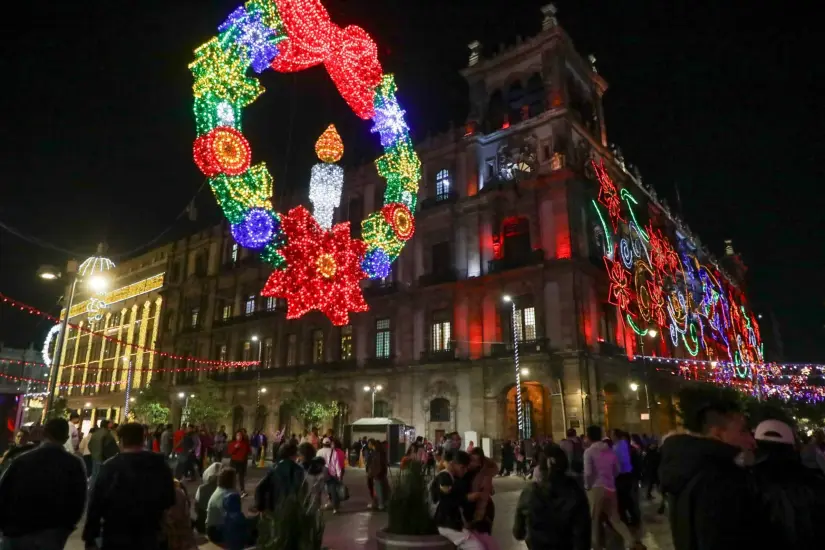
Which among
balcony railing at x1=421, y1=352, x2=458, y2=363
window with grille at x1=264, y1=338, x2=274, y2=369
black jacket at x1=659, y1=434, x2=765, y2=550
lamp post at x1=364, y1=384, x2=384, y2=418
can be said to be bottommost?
black jacket at x1=659, y1=434, x2=765, y2=550

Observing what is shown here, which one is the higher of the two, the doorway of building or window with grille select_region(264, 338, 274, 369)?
window with grille select_region(264, 338, 274, 369)

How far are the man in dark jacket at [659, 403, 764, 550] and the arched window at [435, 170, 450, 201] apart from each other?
29.8m

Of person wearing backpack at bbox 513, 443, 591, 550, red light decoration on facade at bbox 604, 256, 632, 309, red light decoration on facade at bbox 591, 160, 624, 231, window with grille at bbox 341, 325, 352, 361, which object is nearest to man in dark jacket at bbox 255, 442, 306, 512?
person wearing backpack at bbox 513, 443, 591, 550

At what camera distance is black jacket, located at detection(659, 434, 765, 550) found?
8.57 ft

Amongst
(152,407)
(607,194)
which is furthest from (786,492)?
(152,407)

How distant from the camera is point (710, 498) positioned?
271 centimetres

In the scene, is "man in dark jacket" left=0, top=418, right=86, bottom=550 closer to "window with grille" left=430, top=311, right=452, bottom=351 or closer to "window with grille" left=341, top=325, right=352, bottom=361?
"window with grille" left=430, top=311, right=452, bottom=351

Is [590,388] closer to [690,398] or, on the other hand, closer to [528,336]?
[528,336]

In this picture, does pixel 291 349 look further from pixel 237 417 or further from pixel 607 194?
pixel 607 194

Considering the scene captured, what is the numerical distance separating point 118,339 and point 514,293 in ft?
131

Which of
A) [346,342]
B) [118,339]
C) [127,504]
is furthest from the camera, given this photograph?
[118,339]

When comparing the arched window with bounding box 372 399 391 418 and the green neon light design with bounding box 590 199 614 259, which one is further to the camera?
the arched window with bounding box 372 399 391 418

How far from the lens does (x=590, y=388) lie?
2472 cm

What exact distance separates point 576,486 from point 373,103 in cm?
1638
